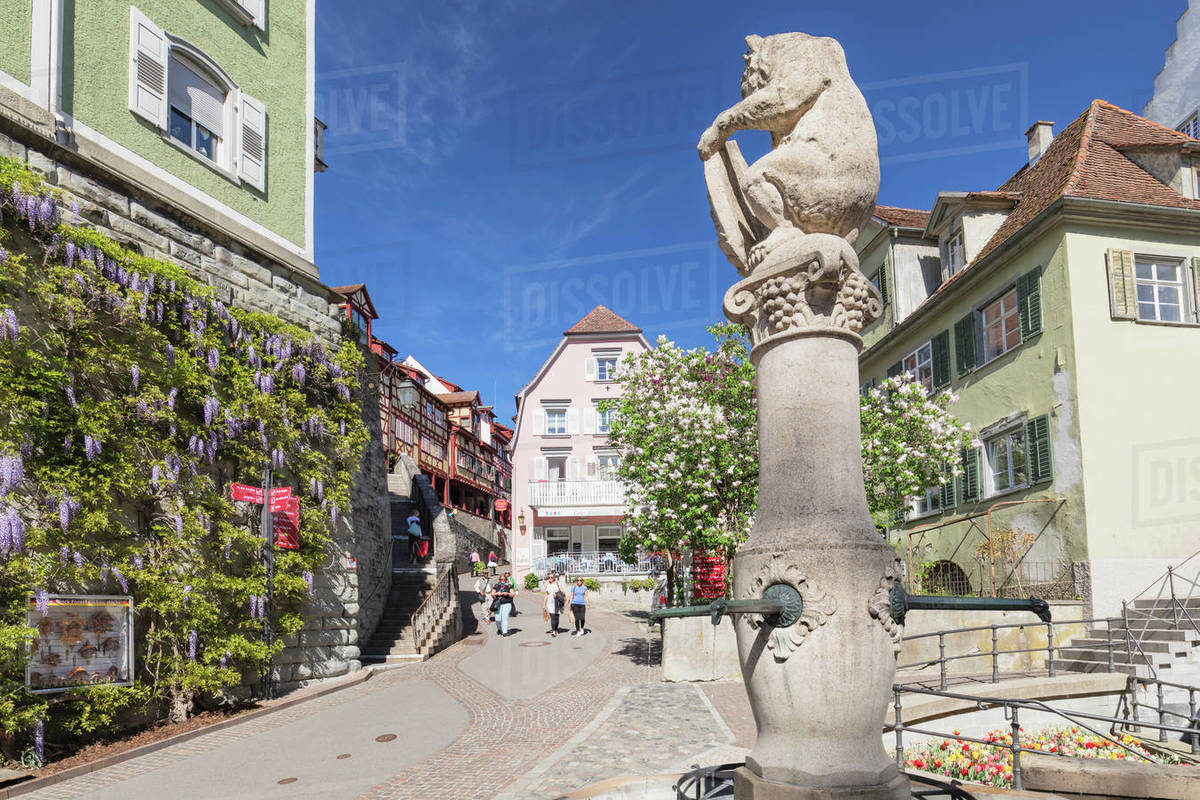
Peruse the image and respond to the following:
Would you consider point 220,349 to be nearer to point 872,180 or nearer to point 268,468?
point 268,468

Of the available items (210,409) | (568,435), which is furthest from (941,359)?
(568,435)

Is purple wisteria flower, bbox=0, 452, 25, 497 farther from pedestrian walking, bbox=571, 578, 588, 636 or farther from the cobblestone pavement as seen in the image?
pedestrian walking, bbox=571, 578, 588, 636

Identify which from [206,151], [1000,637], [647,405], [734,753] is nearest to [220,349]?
[206,151]

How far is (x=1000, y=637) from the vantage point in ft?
46.1

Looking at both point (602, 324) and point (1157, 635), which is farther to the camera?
point (602, 324)

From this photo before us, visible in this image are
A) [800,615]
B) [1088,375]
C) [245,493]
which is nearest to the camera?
[800,615]

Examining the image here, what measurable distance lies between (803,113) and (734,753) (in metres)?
6.25

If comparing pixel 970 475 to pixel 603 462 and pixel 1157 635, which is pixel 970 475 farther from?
pixel 603 462

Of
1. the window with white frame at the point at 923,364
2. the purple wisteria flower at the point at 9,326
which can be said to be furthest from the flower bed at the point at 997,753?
the window with white frame at the point at 923,364

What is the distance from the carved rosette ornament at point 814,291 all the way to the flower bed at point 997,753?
4.34 metres

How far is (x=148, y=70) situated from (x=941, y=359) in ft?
56.5

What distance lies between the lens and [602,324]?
39094mm

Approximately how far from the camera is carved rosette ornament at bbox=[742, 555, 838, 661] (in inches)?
141

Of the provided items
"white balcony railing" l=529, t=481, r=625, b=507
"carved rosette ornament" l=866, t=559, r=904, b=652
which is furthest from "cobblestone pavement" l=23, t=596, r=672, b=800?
"white balcony railing" l=529, t=481, r=625, b=507
